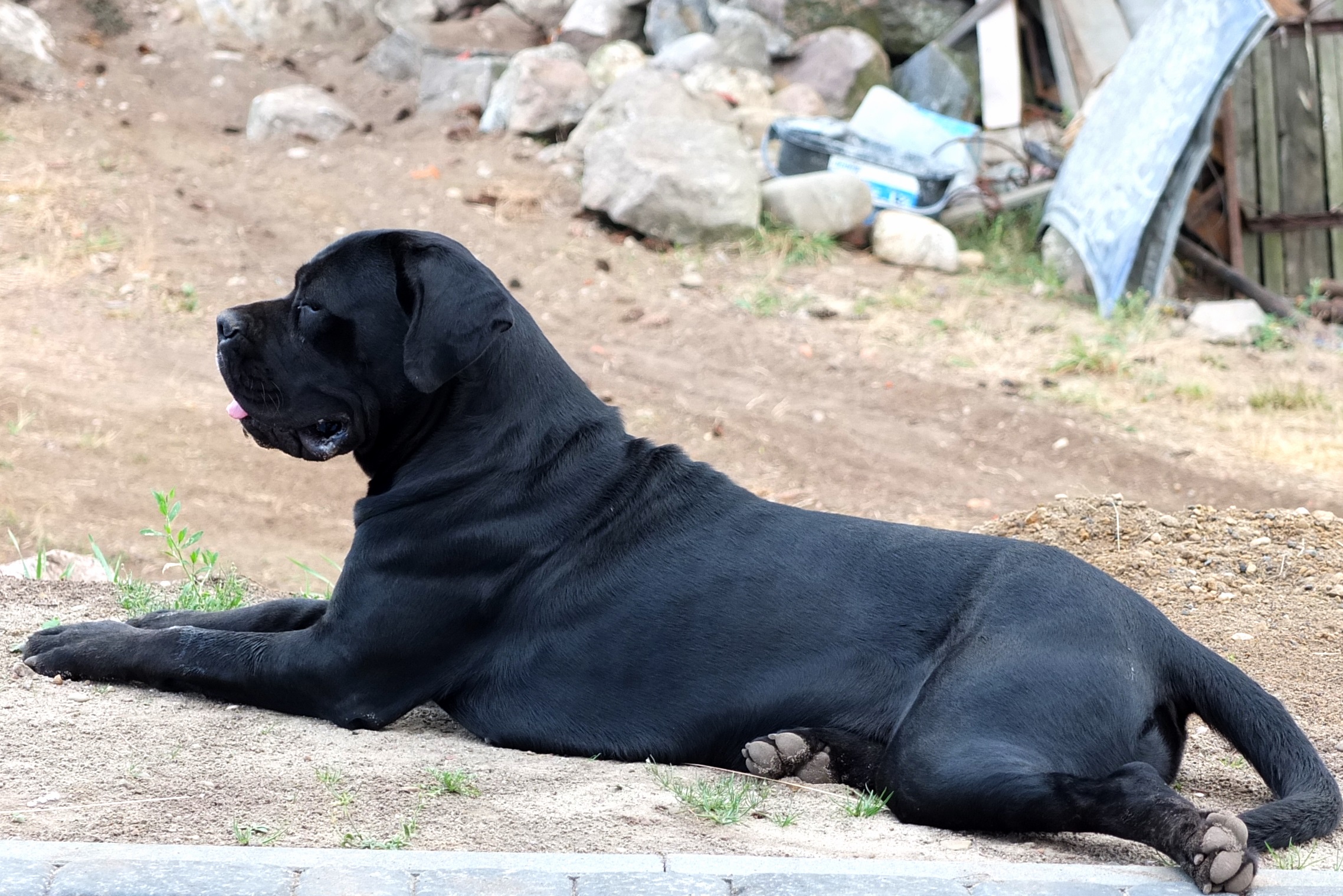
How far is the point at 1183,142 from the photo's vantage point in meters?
9.76

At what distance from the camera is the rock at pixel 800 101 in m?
12.3

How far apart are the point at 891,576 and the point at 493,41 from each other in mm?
11328

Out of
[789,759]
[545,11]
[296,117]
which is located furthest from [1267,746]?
[545,11]

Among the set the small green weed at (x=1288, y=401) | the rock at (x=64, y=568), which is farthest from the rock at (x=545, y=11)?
the rock at (x=64, y=568)

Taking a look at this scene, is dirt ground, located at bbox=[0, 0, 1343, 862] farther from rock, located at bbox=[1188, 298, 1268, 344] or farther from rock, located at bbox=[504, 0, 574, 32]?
rock, located at bbox=[504, 0, 574, 32]

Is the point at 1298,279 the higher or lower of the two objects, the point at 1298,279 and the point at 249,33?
the lower

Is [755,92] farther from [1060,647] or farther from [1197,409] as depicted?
[1060,647]

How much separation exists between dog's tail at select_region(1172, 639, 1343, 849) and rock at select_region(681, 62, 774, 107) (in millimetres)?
9897

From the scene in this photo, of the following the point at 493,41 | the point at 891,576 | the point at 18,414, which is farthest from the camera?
the point at 493,41

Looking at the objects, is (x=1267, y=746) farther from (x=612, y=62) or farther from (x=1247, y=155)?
(x=612, y=62)

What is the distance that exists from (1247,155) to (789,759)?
1055cm

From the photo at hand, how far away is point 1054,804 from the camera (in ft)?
8.69

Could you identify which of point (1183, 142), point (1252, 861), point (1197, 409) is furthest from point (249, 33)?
point (1252, 861)

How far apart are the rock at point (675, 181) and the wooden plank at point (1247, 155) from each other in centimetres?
443
